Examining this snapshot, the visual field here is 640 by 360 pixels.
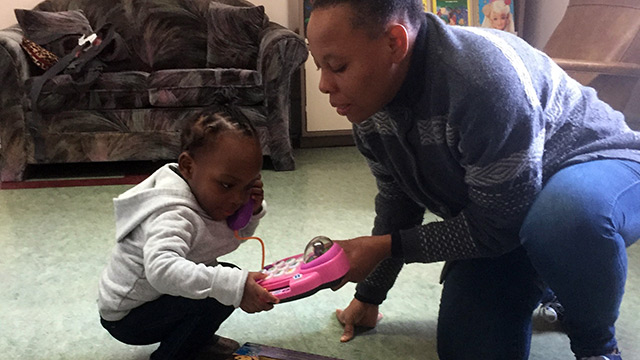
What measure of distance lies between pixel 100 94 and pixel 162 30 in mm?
690

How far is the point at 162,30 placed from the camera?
315 cm

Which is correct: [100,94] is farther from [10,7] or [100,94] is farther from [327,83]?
[327,83]

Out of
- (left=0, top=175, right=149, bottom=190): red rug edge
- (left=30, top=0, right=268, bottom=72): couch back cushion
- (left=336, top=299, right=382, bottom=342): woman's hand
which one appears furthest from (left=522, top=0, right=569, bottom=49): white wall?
(left=336, top=299, right=382, bottom=342): woman's hand

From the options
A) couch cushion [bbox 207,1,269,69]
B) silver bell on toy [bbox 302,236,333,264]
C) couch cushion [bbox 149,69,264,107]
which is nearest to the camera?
silver bell on toy [bbox 302,236,333,264]

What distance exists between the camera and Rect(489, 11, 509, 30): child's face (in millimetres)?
3203

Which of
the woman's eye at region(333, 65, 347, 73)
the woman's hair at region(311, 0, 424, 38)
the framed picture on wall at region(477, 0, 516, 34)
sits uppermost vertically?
the woman's hair at region(311, 0, 424, 38)

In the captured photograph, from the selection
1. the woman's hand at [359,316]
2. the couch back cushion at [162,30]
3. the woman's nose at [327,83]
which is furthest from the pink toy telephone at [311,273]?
the couch back cushion at [162,30]

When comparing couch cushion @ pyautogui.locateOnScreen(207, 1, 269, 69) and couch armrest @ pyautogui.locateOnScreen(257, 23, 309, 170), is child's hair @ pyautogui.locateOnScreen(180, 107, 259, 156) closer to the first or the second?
couch armrest @ pyautogui.locateOnScreen(257, 23, 309, 170)

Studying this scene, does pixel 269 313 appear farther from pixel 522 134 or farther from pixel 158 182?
pixel 522 134

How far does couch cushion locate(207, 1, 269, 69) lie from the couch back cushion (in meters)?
0.12

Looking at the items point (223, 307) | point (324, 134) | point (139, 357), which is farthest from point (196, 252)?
point (324, 134)

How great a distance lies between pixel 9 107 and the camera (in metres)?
2.54

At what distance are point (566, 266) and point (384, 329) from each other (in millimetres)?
503

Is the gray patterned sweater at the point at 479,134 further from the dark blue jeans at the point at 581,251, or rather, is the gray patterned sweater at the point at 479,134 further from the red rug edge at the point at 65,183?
the red rug edge at the point at 65,183
